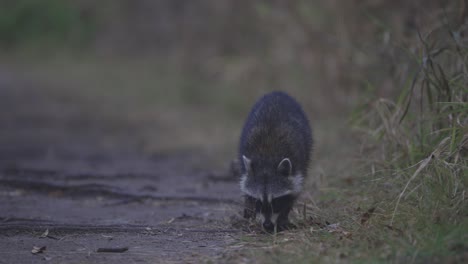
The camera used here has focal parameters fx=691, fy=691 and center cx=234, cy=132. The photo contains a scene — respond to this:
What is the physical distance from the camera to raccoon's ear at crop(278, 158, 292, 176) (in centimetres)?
706

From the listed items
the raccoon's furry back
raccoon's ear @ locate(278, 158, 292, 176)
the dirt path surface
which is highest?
the raccoon's furry back

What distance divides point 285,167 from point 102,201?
314 centimetres

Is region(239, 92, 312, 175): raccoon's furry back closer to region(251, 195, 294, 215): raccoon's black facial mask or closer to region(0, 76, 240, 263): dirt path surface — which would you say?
region(251, 195, 294, 215): raccoon's black facial mask

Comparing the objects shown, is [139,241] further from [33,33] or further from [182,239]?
[33,33]

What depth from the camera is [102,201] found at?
917cm

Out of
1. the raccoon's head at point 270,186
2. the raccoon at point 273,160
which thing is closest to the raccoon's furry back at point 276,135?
the raccoon at point 273,160

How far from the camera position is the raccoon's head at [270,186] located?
690 centimetres

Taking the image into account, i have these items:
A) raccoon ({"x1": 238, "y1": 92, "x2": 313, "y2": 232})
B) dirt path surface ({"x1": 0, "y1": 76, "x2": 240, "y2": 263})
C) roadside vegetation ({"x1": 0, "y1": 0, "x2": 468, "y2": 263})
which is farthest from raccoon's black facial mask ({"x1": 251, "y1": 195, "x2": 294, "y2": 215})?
dirt path surface ({"x1": 0, "y1": 76, "x2": 240, "y2": 263})

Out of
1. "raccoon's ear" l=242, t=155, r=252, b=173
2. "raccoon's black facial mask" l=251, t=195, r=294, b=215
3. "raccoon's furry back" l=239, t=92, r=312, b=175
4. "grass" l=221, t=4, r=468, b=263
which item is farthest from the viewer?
"raccoon's furry back" l=239, t=92, r=312, b=175

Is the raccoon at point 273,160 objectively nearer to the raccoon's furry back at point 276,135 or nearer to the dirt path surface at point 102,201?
the raccoon's furry back at point 276,135

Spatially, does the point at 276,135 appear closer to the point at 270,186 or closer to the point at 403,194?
the point at 270,186

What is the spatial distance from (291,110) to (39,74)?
67.2ft

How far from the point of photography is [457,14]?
9227 millimetres

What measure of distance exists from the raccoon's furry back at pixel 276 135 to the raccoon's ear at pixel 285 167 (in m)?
0.15
